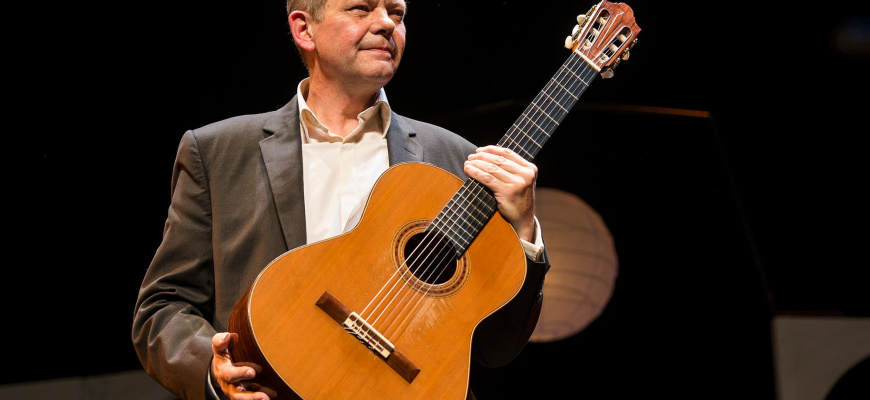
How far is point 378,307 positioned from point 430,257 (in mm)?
193

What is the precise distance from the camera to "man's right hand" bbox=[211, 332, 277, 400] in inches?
65.1

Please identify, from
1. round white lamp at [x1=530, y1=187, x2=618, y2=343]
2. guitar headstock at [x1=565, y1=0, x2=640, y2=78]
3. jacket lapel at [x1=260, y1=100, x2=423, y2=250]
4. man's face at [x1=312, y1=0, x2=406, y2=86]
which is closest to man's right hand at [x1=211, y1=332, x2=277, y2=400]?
jacket lapel at [x1=260, y1=100, x2=423, y2=250]

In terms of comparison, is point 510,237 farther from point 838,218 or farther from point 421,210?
point 838,218

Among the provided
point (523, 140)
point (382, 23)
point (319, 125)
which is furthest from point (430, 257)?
point (382, 23)

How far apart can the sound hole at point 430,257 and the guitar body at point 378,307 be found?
0.03ft

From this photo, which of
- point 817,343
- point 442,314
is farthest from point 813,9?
point 442,314

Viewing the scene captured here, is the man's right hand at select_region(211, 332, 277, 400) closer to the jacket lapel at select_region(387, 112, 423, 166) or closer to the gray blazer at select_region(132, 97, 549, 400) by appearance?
the gray blazer at select_region(132, 97, 549, 400)

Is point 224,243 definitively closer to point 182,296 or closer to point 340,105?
point 182,296

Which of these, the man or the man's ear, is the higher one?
the man's ear

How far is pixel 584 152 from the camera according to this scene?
5219mm

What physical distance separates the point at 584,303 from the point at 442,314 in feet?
11.4

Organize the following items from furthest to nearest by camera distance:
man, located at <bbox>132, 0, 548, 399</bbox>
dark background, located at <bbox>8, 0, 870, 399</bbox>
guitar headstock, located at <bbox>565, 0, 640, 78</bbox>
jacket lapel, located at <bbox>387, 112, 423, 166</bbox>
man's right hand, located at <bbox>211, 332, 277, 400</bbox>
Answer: dark background, located at <bbox>8, 0, 870, 399</bbox> < jacket lapel, located at <bbox>387, 112, 423, 166</bbox> < guitar headstock, located at <bbox>565, 0, 640, 78</bbox> < man, located at <bbox>132, 0, 548, 399</bbox> < man's right hand, located at <bbox>211, 332, 277, 400</bbox>

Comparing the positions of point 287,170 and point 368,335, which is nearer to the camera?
point 368,335

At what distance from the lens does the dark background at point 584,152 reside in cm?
418
